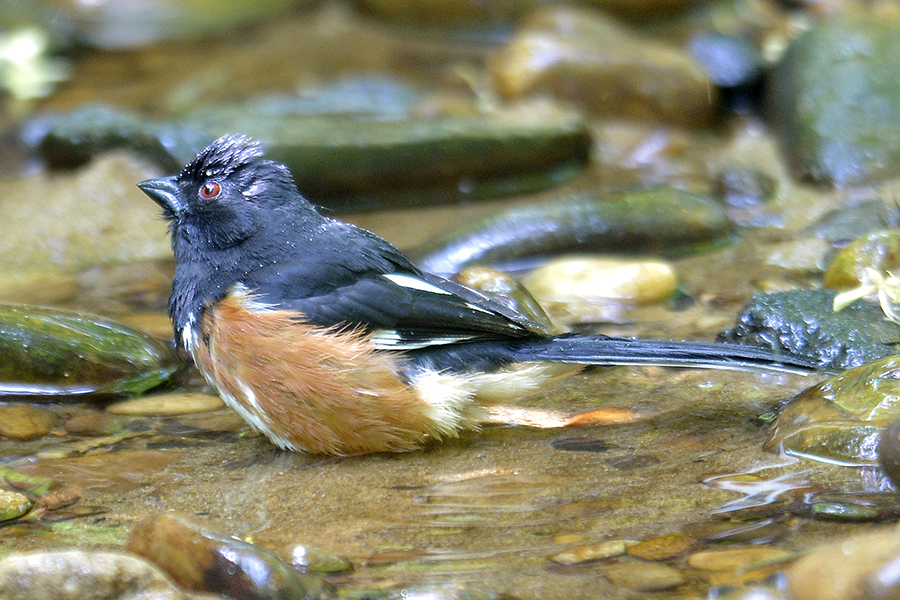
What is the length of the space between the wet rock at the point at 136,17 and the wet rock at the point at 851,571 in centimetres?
874

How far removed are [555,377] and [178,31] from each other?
7.39 meters

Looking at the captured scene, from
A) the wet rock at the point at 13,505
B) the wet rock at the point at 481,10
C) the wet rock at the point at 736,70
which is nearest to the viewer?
the wet rock at the point at 13,505

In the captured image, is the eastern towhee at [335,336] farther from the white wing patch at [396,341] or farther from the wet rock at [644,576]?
the wet rock at [644,576]

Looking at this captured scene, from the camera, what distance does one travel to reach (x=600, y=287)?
4.66 metres

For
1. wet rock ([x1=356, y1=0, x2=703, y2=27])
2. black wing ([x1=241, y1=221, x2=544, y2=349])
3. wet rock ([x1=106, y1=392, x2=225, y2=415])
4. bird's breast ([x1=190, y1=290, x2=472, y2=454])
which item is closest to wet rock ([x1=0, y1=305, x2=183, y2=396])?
wet rock ([x1=106, y1=392, x2=225, y2=415])

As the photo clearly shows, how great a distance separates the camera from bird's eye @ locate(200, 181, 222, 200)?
3668 mm

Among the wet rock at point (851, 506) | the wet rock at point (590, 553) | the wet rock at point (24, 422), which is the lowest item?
the wet rock at point (24, 422)

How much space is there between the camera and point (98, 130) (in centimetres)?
616

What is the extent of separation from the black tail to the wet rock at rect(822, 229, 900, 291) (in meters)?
0.91

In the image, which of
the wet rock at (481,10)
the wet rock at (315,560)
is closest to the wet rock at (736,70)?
the wet rock at (481,10)

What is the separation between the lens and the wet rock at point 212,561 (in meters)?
2.30

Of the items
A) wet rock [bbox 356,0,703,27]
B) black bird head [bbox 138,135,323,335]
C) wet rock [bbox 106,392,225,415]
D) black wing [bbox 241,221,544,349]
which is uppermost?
wet rock [bbox 356,0,703,27]

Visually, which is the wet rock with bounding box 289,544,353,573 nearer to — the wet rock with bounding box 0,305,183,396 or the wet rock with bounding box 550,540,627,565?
the wet rock with bounding box 550,540,627,565

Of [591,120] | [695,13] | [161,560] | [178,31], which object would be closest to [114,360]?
[161,560]
